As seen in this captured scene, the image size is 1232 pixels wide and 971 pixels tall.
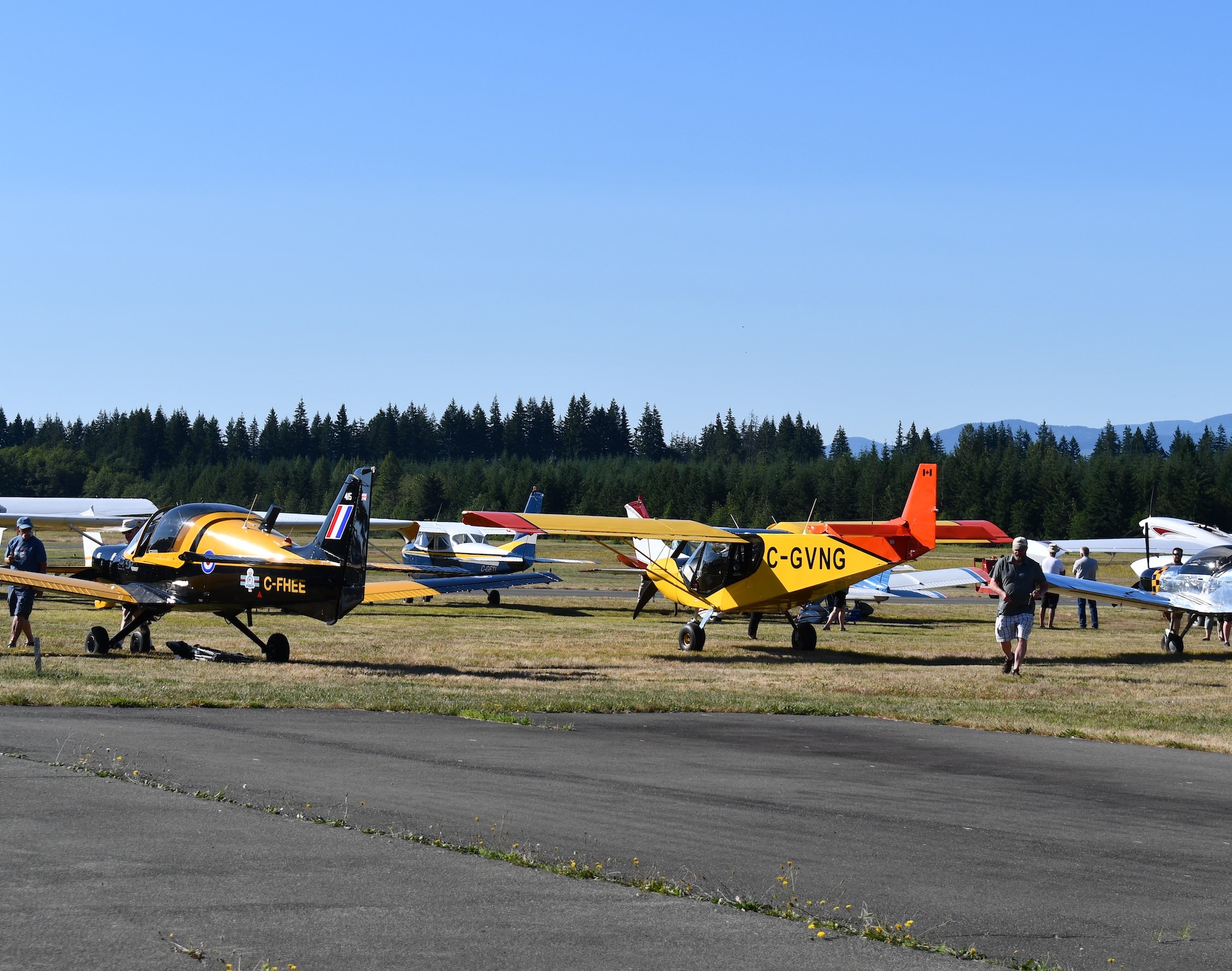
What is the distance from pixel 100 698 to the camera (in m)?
12.6

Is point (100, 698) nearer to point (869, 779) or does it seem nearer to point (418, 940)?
point (869, 779)

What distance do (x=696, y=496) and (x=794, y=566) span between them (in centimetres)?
13367

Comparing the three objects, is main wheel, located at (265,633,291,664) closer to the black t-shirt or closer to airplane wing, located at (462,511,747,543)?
airplane wing, located at (462,511,747,543)

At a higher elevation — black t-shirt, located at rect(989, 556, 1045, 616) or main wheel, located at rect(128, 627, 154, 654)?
A: black t-shirt, located at rect(989, 556, 1045, 616)

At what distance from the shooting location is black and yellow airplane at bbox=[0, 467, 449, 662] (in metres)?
17.8

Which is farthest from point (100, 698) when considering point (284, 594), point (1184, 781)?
point (1184, 781)

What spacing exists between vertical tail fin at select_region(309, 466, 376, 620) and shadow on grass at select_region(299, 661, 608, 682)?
2.90ft

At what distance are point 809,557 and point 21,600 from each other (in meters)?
12.7

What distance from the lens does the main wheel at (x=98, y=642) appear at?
18.8 m

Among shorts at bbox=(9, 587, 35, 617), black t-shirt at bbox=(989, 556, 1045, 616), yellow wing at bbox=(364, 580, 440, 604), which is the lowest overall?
shorts at bbox=(9, 587, 35, 617)

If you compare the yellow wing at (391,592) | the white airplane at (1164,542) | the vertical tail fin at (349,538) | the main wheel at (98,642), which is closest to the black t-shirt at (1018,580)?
the yellow wing at (391,592)

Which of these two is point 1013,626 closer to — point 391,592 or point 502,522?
point 502,522

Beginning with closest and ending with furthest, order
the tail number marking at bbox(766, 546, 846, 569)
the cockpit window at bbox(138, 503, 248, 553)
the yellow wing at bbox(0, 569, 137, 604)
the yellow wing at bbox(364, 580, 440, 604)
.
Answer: the yellow wing at bbox(0, 569, 137, 604) → the cockpit window at bbox(138, 503, 248, 553) → the yellow wing at bbox(364, 580, 440, 604) → the tail number marking at bbox(766, 546, 846, 569)

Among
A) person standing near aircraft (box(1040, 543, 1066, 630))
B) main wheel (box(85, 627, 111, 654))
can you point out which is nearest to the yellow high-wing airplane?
main wheel (box(85, 627, 111, 654))
